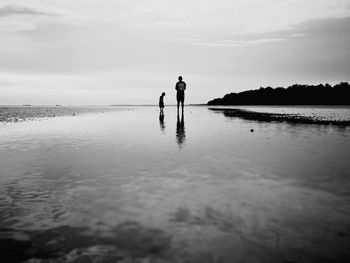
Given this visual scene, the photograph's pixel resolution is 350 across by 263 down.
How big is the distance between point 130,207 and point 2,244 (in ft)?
5.04

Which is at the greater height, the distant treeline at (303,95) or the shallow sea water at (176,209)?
the distant treeline at (303,95)

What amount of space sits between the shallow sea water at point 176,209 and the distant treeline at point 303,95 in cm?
10901

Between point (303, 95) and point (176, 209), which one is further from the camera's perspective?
point (303, 95)

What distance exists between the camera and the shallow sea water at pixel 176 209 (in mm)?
2891

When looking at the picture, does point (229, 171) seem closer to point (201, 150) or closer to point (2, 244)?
point (201, 150)

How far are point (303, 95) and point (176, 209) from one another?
397 ft

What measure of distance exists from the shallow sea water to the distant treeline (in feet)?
358

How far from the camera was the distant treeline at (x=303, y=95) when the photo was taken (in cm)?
10463

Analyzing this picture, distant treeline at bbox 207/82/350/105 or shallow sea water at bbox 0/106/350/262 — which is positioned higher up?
distant treeline at bbox 207/82/350/105

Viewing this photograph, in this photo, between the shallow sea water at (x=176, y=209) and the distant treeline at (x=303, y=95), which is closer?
the shallow sea water at (x=176, y=209)

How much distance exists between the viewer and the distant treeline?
104631 mm

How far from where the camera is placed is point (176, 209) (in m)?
3.95

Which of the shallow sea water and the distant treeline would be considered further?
the distant treeline

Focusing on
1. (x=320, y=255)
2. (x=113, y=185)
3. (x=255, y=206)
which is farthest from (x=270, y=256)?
(x=113, y=185)
